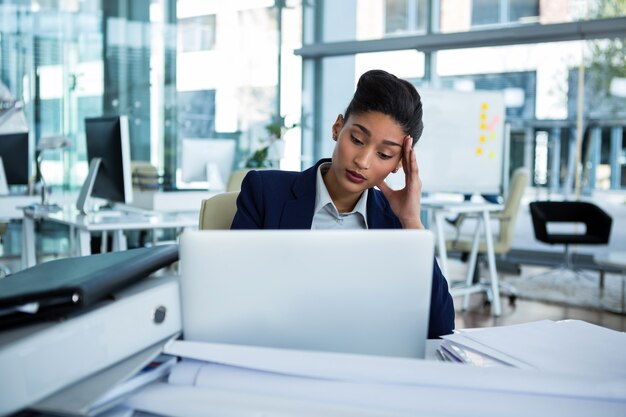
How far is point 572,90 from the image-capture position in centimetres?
775

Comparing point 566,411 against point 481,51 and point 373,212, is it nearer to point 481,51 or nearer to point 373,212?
point 373,212

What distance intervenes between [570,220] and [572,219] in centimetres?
3

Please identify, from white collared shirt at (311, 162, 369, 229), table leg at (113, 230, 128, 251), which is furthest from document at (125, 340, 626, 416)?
table leg at (113, 230, 128, 251)

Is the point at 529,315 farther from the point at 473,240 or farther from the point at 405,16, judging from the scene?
the point at 405,16

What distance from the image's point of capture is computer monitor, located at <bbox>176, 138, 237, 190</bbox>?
5.46 metres

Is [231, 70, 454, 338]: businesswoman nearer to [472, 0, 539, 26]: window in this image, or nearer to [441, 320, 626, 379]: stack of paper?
[441, 320, 626, 379]: stack of paper

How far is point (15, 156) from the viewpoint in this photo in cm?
493

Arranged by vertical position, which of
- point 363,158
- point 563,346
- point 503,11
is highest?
point 503,11

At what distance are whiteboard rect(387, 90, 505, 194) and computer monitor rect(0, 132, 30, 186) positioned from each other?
293 centimetres

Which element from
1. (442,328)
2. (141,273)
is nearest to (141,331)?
(141,273)

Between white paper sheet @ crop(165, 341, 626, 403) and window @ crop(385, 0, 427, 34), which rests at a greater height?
window @ crop(385, 0, 427, 34)

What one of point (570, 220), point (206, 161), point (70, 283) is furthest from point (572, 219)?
point (70, 283)

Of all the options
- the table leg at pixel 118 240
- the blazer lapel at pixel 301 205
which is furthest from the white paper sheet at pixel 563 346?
the table leg at pixel 118 240

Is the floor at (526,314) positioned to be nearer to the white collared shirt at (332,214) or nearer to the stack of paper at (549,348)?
the white collared shirt at (332,214)
